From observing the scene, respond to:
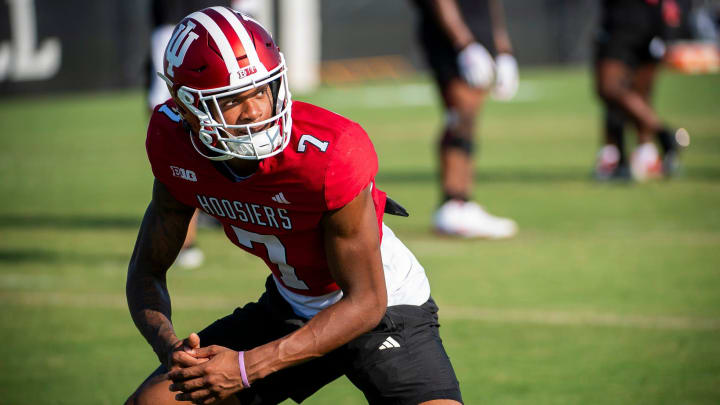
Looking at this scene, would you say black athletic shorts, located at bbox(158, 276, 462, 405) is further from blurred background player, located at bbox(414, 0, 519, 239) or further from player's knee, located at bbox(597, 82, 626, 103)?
player's knee, located at bbox(597, 82, 626, 103)

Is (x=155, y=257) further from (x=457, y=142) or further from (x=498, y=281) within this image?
(x=457, y=142)

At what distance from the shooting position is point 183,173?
328cm

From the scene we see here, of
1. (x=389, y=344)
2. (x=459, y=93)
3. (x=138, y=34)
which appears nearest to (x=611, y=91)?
(x=459, y=93)

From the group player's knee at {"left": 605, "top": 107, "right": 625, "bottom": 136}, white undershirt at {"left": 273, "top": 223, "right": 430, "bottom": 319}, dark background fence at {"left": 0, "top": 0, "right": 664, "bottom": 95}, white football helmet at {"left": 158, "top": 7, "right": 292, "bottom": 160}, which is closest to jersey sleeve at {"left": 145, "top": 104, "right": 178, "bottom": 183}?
white football helmet at {"left": 158, "top": 7, "right": 292, "bottom": 160}

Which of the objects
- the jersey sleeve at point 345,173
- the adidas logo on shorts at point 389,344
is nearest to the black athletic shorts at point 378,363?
the adidas logo on shorts at point 389,344

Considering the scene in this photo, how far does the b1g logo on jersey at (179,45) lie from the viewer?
10.0ft

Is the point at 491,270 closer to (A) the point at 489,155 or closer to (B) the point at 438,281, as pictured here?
(B) the point at 438,281

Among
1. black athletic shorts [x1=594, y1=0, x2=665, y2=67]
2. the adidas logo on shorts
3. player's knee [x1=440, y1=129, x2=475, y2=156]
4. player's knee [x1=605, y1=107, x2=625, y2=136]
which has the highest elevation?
black athletic shorts [x1=594, y1=0, x2=665, y2=67]

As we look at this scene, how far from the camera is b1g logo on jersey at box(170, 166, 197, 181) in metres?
3.27

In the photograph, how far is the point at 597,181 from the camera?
10.6 m

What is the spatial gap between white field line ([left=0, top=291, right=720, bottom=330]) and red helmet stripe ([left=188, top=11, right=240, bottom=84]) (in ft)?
9.74

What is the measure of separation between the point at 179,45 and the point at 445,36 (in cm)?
519

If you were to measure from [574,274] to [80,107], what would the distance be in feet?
59.3

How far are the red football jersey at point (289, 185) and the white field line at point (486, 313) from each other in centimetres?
242
